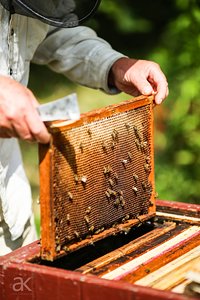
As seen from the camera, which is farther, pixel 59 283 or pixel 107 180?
pixel 107 180

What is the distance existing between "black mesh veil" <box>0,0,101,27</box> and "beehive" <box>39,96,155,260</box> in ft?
1.47

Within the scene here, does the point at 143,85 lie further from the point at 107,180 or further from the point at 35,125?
the point at 35,125

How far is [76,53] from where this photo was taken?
3.20m

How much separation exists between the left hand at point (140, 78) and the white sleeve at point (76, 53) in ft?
0.36

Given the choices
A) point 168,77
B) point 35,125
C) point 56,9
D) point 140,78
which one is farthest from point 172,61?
point 35,125

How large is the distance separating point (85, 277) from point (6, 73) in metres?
0.98

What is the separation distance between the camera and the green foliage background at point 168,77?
491 cm

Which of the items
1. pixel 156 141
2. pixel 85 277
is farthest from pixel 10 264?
pixel 156 141

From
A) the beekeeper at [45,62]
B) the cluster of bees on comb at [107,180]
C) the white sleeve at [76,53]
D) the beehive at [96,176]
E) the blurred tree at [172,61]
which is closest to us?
the beehive at [96,176]

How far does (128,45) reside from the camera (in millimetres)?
6180

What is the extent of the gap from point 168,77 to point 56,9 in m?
2.46

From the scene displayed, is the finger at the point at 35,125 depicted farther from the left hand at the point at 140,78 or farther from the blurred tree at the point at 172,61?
the blurred tree at the point at 172,61

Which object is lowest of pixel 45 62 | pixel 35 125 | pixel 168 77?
pixel 168 77

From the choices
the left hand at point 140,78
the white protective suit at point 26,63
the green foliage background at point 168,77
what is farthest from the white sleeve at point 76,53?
the green foliage background at point 168,77
